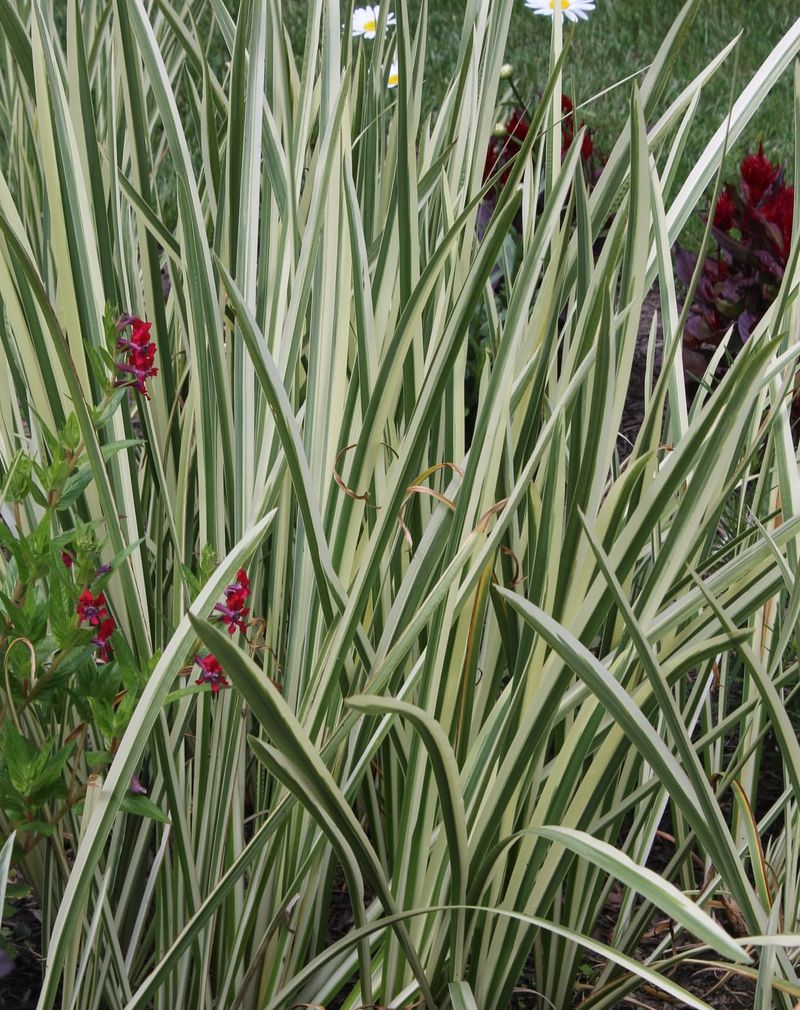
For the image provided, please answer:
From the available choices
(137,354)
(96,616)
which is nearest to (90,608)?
(96,616)

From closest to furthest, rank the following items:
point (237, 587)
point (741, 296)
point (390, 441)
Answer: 1. point (237, 587)
2. point (390, 441)
3. point (741, 296)

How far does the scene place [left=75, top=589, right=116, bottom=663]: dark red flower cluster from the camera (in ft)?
2.64

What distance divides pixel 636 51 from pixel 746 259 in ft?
8.06

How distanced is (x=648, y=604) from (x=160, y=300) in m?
0.57

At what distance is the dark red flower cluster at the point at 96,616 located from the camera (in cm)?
81

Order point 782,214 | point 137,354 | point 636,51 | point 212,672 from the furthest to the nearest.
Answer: point 636,51 < point 782,214 < point 137,354 < point 212,672

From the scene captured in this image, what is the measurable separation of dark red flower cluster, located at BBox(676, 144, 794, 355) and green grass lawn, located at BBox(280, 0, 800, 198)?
4.11ft

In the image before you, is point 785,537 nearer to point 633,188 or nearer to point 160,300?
point 633,188

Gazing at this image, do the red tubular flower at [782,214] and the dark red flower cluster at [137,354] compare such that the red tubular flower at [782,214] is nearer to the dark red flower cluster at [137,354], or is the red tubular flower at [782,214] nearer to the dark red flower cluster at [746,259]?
the dark red flower cluster at [746,259]

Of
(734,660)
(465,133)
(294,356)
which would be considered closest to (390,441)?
(294,356)

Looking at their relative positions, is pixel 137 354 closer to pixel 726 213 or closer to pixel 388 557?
pixel 388 557

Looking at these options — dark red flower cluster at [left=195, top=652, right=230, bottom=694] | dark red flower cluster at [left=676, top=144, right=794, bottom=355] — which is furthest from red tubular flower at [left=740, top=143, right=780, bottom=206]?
dark red flower cluster at [left=195, top=652, right=230, bottom=694]

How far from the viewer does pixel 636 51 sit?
427 cm

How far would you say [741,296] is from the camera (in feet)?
7.15
